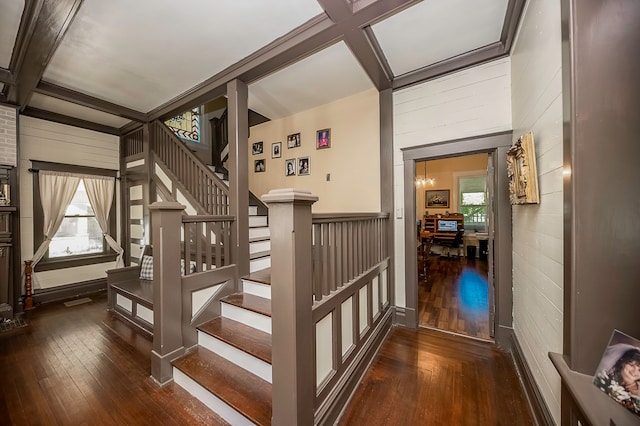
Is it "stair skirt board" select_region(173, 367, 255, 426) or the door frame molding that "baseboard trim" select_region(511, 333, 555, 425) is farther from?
"stair skirt board" select_region(173, 367, 255, 426)

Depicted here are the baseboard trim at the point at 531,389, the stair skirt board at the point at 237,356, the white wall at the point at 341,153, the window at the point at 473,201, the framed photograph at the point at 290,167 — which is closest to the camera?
the baseboard trim at the point at 531,389

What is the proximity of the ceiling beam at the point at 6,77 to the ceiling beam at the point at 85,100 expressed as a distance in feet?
0.60

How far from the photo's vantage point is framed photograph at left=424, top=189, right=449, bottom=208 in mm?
7246

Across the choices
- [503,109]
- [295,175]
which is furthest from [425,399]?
[295,175]

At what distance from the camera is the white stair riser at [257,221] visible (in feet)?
11.7

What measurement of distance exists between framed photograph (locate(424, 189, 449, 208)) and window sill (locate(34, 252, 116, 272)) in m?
7.90

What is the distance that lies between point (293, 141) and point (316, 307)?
2.91m

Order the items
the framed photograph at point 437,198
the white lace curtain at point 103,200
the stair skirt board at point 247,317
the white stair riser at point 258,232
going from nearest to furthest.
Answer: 1. the stair skirt board at point 247,317
2. the white stair riser at point 258,232
3. the white lace curtain at point 103,200
4. the framed photograph at point 437,198

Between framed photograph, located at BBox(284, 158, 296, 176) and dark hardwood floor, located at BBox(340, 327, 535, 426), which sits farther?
framed photograph, located at BBox(284, 158, 296, 176)

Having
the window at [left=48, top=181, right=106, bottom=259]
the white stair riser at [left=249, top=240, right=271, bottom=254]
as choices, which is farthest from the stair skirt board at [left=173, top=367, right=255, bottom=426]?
the window at [left=48, top=181, right=106, bottom=259]

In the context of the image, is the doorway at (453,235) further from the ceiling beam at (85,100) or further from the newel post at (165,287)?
the ceiling beam at (85,100)

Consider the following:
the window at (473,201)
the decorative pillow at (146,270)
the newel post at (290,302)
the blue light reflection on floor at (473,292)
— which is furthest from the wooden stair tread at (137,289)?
the window at (473,201)

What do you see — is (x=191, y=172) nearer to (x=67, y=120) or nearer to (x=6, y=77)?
(x=6, y=77)

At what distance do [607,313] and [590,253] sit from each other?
0.23 metres
